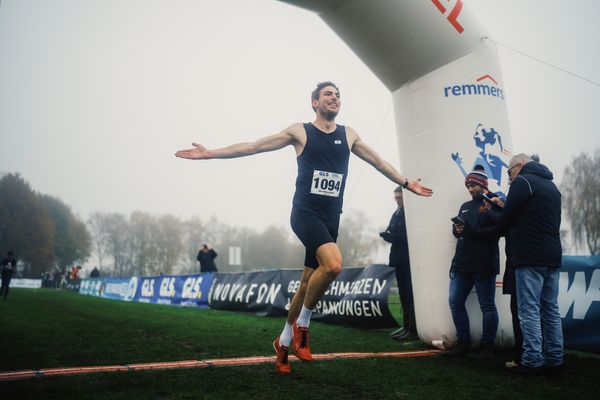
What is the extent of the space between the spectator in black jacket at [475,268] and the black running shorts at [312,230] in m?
1.87

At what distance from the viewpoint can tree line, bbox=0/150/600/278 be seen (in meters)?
60.1

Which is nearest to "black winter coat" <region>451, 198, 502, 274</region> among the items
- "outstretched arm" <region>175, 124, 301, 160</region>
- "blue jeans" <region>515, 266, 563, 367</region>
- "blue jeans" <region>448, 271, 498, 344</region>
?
"blue jeans" <region>448, 271, 498, 344</region>

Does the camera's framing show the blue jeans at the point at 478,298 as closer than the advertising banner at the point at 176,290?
Yes

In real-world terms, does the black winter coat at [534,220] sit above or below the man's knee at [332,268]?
above

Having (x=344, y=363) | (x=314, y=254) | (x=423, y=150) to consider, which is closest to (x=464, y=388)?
(x=344, y=363)

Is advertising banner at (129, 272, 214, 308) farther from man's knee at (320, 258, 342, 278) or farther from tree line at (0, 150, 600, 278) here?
tree line at (0, 150, 600, 278)

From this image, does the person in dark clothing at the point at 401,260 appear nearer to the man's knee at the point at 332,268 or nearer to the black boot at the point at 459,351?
the black boot at the point at 459,351

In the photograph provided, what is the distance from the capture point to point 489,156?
567cm

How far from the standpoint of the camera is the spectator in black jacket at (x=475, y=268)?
511cm

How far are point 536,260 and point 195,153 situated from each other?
3377mm

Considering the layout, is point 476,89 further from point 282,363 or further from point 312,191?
point 282,363

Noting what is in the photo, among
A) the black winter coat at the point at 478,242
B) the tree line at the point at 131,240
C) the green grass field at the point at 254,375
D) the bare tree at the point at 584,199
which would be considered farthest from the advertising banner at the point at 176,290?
the tree line at the point at 131,240

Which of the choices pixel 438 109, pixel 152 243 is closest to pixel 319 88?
Result: pixel 438 109

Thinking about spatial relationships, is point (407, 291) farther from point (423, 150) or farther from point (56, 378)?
point (56, 378)
